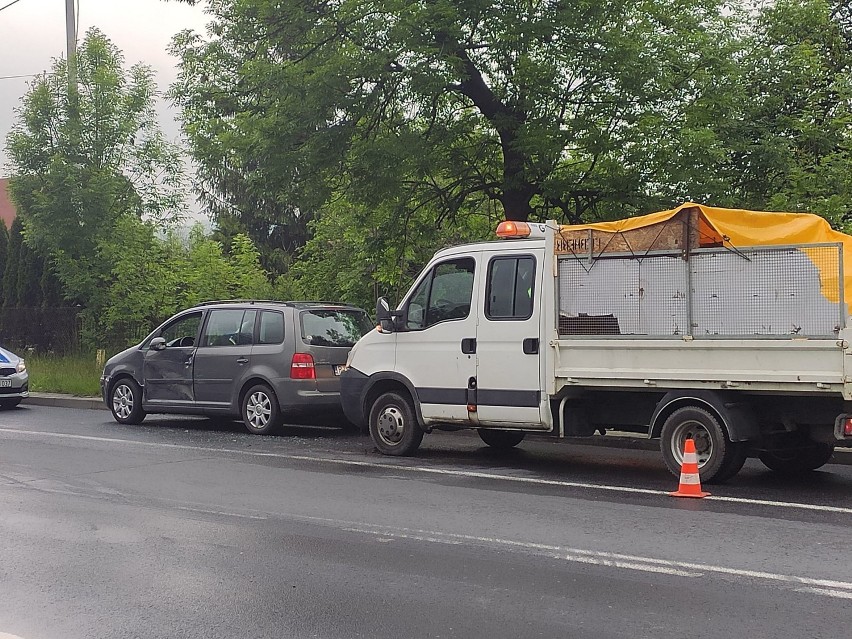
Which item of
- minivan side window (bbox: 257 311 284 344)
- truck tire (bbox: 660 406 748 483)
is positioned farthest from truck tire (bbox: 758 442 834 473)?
minivan side window (bbox: 257 311 284 344)

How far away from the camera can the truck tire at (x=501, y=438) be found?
12.2 meters

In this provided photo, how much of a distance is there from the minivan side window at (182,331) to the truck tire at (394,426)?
14.3 feet

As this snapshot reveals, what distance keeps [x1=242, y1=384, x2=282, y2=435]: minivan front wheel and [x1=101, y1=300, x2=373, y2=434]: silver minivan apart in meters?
0.01

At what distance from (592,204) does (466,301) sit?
508cm

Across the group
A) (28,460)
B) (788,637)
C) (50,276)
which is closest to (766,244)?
(788,637)

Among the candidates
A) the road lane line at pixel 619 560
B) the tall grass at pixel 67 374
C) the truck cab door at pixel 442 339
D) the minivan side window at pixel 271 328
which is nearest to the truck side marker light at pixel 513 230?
the truck cab door at pixel 442 339

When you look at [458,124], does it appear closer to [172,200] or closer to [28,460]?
[28,460]

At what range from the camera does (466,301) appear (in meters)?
11.1

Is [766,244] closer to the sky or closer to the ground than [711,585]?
closer to the sky

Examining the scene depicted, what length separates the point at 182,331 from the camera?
50.6 feet

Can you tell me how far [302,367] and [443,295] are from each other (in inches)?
126

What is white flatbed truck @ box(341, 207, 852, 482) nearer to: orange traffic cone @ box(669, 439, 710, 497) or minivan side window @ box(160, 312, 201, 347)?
orange traffic cone @ box(669, 439, 710, 497)

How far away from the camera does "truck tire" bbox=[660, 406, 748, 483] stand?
365 inches

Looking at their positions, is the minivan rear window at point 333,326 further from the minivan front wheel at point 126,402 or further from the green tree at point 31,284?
the green tree at point 31,284
